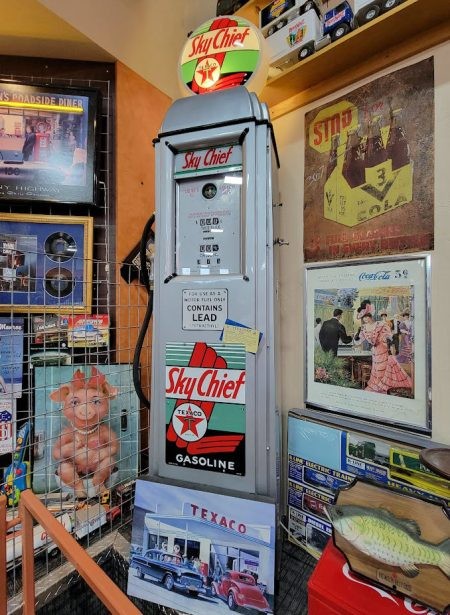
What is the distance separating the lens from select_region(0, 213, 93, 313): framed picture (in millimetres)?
1827

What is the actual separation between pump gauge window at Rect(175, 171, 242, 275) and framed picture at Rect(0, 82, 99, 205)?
30.5 inches

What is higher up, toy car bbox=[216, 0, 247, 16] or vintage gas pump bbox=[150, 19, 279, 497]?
toy car bbox=[216, 0, 247, 16]

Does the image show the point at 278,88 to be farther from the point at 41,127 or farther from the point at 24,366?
the point at 24,366

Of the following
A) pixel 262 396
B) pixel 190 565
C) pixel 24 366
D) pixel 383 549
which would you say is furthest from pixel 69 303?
pixel 383 549

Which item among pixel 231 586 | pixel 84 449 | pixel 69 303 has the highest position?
pixel 69 303

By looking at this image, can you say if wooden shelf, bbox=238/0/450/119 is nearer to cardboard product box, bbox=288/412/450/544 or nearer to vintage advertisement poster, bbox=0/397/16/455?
cardboard product box, bbox=288/412/450/544

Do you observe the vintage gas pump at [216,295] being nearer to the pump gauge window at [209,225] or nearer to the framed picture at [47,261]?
the pump gauge window at [209,225]

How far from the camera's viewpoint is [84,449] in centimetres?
162

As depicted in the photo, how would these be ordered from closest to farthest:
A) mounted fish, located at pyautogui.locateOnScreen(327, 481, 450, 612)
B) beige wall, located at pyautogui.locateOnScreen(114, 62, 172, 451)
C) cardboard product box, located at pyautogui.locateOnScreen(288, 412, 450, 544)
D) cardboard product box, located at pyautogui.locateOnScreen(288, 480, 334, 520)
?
mounted fish, located at pyautogui.locateOnScreen(327, 481, 450, 612), cardboard product box, located at pyautogui.locateOnScreen(288, 412, 450, 544), cardboard product box, located at pyautogui.locateOnScreen(288, 480, 334, 520), beige wall, located at pyautogui.locateOnScreen(114, 62, 172, 451)

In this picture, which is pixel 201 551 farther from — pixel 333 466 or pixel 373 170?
pixel 373 170

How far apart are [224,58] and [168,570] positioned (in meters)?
1.97

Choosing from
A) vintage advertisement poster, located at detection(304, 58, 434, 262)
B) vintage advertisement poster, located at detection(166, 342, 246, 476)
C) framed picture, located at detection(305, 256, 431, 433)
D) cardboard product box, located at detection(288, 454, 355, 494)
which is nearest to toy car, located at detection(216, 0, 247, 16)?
vintage advertisement poster, located at detection(304, 58, 434, 262)

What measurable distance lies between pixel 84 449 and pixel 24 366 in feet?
1.98

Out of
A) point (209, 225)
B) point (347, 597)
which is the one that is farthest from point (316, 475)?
point (209, 225)
